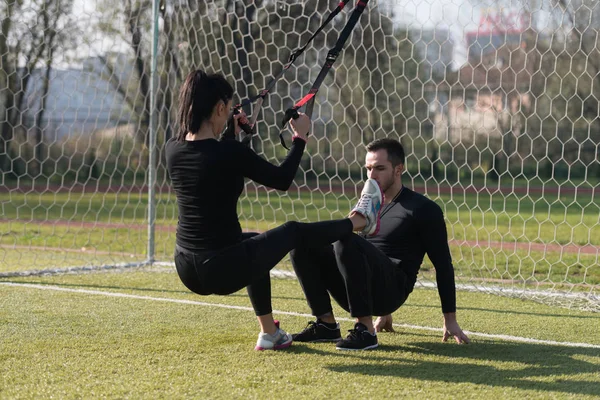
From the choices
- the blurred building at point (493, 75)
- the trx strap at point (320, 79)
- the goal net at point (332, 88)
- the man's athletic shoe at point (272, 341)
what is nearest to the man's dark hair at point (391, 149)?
the trx strap at point (320, 79)

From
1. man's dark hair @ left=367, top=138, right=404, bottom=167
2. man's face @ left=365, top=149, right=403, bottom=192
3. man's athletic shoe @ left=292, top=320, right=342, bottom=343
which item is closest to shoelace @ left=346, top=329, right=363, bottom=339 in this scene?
man's athletic shoe @ left=292, top=320, right=342, bottom=343

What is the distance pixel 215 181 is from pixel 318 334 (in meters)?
1.10

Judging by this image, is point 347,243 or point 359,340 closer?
point 347,243

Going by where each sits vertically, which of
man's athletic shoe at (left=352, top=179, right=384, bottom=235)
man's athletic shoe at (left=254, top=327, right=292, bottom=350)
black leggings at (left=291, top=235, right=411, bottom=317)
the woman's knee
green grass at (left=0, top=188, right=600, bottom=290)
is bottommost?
green grass at (left=0, top=188, right=600, bottom=290)

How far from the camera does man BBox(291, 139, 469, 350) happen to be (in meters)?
3.92

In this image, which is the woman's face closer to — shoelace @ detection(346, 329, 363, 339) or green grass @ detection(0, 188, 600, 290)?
shoelace @ detection(346, 329, 363, 339)

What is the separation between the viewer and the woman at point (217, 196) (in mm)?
3564

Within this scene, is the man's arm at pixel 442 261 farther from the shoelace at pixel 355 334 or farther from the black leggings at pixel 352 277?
the shoelace at pixel 355 334

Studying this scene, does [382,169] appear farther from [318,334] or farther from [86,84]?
[86,84]

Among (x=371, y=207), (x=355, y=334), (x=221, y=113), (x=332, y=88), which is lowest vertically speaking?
(x=355, y=334)

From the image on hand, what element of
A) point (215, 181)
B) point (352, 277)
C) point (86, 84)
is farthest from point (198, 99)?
point (86, 84)

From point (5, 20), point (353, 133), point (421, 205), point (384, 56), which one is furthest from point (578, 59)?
point (5, 20)

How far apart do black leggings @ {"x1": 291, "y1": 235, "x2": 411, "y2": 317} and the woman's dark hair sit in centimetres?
83

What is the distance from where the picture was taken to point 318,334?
4.18 m
